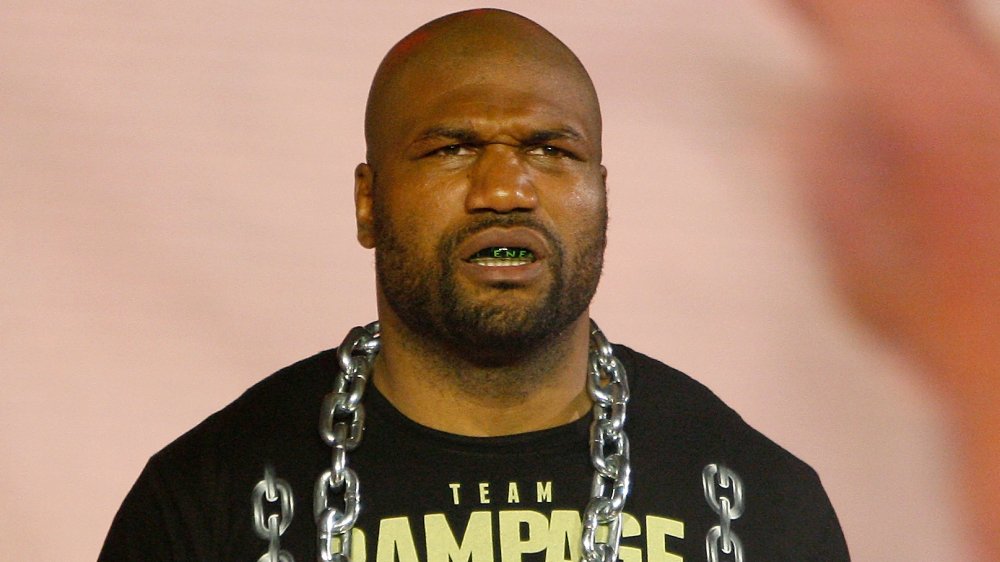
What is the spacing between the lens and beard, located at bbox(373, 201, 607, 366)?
1706 millimetres

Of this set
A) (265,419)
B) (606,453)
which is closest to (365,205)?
(265,419)

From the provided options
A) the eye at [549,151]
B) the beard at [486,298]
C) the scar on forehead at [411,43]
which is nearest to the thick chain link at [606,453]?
the beard at [486,298]


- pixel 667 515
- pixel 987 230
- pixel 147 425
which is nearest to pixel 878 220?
pixel 987 230

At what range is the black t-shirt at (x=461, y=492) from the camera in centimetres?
173

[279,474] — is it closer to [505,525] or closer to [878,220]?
[505,525]

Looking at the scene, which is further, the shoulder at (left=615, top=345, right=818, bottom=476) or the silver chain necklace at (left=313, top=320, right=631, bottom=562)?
the shoulder at (left=615, top=345, right=818, bottom=476)

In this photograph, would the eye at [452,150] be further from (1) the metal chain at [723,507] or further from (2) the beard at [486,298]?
(1) the metal chain at [723,507]

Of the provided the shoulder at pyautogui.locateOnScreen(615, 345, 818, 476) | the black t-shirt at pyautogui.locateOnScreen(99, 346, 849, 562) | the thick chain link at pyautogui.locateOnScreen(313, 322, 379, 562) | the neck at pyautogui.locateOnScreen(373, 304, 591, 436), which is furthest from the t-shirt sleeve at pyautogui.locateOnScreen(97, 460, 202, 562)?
the shoulder at pyautogui.locateOnScreen(615, 345, 818, 476)

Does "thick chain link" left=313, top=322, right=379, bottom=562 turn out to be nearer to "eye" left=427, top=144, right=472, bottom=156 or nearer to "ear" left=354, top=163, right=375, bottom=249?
"ear" left=354, top=163, right=375, bottom=249

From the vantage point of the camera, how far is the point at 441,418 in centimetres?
179

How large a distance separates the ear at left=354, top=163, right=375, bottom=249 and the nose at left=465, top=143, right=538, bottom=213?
0.51ft

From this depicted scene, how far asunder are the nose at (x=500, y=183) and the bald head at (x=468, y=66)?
0.27 ft

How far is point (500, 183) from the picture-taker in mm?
1714

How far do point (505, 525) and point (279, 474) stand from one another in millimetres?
242
